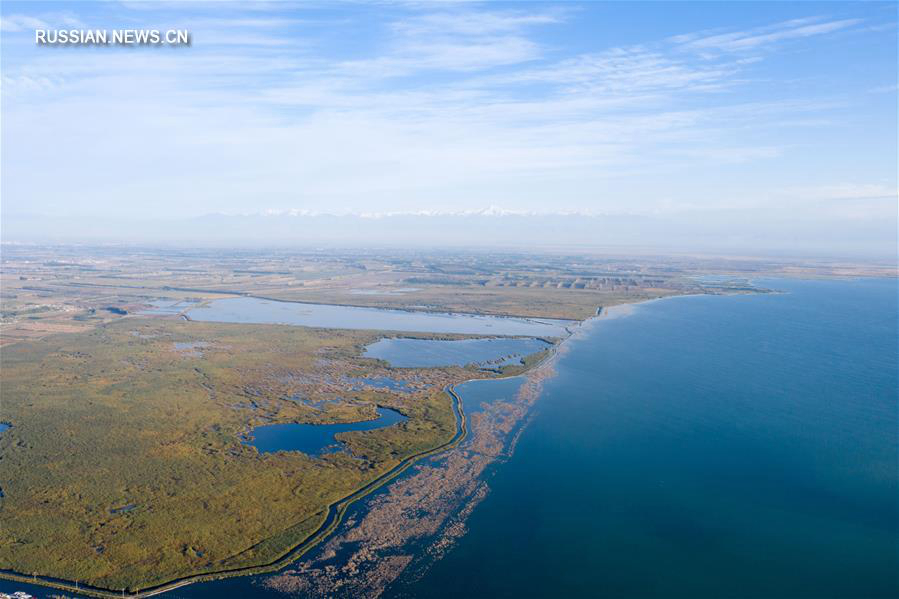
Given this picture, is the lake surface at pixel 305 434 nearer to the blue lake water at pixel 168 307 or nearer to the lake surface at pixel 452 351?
the lake surface at pixel 452 351

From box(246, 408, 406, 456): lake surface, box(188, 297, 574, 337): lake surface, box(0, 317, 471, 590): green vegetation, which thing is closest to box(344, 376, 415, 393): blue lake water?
box(0, 317, 471, 590): green vegetation

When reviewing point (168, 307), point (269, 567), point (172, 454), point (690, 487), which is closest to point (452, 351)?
point (172, 454)

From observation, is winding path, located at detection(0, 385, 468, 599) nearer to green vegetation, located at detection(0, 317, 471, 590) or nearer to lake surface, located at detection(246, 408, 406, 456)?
green vegetation, located at detection(0, 317, 471, 590)

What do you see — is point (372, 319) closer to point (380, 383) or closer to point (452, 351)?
point (452, 351)

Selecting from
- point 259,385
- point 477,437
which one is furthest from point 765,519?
point 259,385

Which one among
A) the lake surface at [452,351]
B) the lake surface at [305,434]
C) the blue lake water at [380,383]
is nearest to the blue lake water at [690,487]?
the blue lake water at [380,383]

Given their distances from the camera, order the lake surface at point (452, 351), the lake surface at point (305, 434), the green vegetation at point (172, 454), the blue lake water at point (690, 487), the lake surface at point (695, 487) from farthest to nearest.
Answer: the lake surface at point (452, 351), the lake surface at point (305, 434), the green vegetation at point (172, 454), the lake surface at point (695, 487), the blue lake water at point (690, 487)

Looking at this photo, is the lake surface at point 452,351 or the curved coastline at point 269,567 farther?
the lake surface at point 452,351

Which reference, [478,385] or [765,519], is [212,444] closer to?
[478,385]
